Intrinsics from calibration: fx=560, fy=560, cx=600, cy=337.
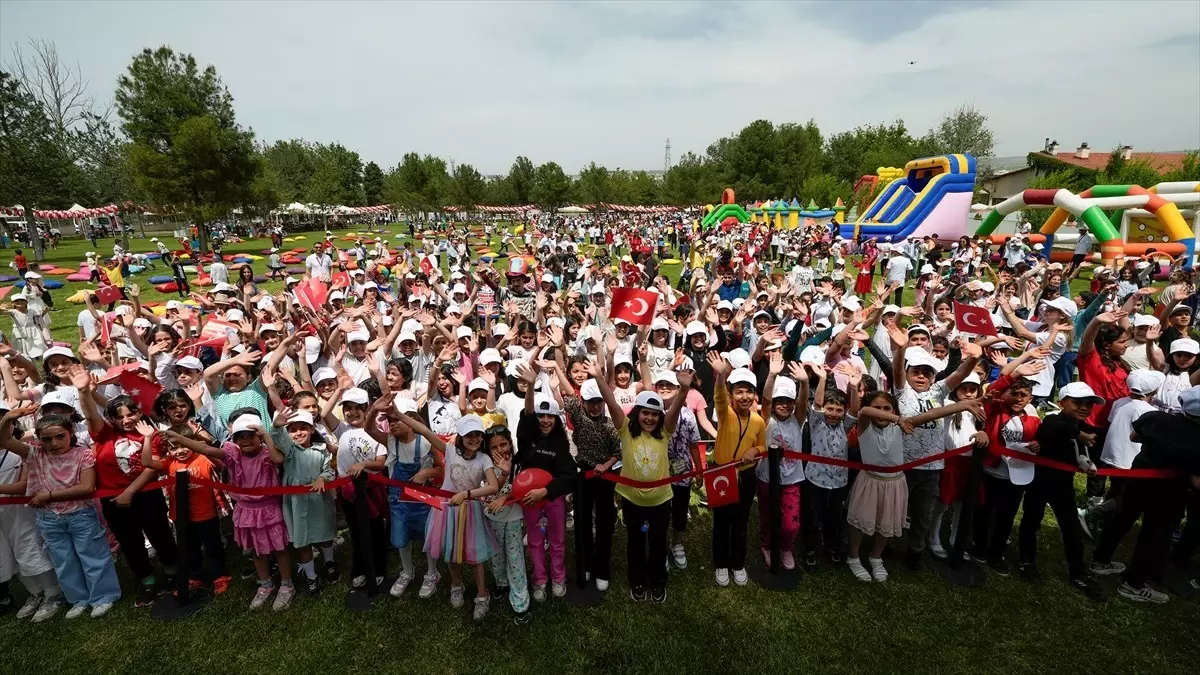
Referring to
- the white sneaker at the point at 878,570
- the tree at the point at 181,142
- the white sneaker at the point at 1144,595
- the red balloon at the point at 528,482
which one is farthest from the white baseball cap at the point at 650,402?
the tree at the point at 181,142

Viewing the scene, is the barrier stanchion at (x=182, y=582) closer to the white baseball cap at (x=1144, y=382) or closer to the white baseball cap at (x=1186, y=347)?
the white baseball cap at (x=1144, y=382)

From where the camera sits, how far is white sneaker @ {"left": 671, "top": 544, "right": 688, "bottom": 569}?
5398 millimetres

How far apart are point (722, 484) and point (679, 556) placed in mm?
1153

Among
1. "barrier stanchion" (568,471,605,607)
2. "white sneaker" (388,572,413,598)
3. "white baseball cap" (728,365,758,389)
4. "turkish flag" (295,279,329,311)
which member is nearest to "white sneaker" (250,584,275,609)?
"white sneaker" (388,572,413,598)

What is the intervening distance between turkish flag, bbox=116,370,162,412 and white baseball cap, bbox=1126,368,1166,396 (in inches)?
353

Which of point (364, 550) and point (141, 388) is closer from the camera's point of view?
point (364, 550)

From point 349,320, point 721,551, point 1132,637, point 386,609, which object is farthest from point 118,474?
point 1132,637

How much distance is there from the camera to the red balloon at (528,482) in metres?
4.45

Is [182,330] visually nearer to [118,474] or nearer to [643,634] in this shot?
[118,474]

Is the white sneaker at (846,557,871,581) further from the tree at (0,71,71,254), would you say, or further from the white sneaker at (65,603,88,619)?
the tree at (0,71,71,254)

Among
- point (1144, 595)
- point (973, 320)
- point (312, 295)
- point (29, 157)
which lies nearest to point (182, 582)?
point (312, 295)

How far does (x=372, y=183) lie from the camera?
8044 cm

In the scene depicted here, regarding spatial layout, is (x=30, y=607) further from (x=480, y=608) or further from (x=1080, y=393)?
(x=1080, y=393)

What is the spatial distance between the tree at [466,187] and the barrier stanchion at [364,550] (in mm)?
66394
